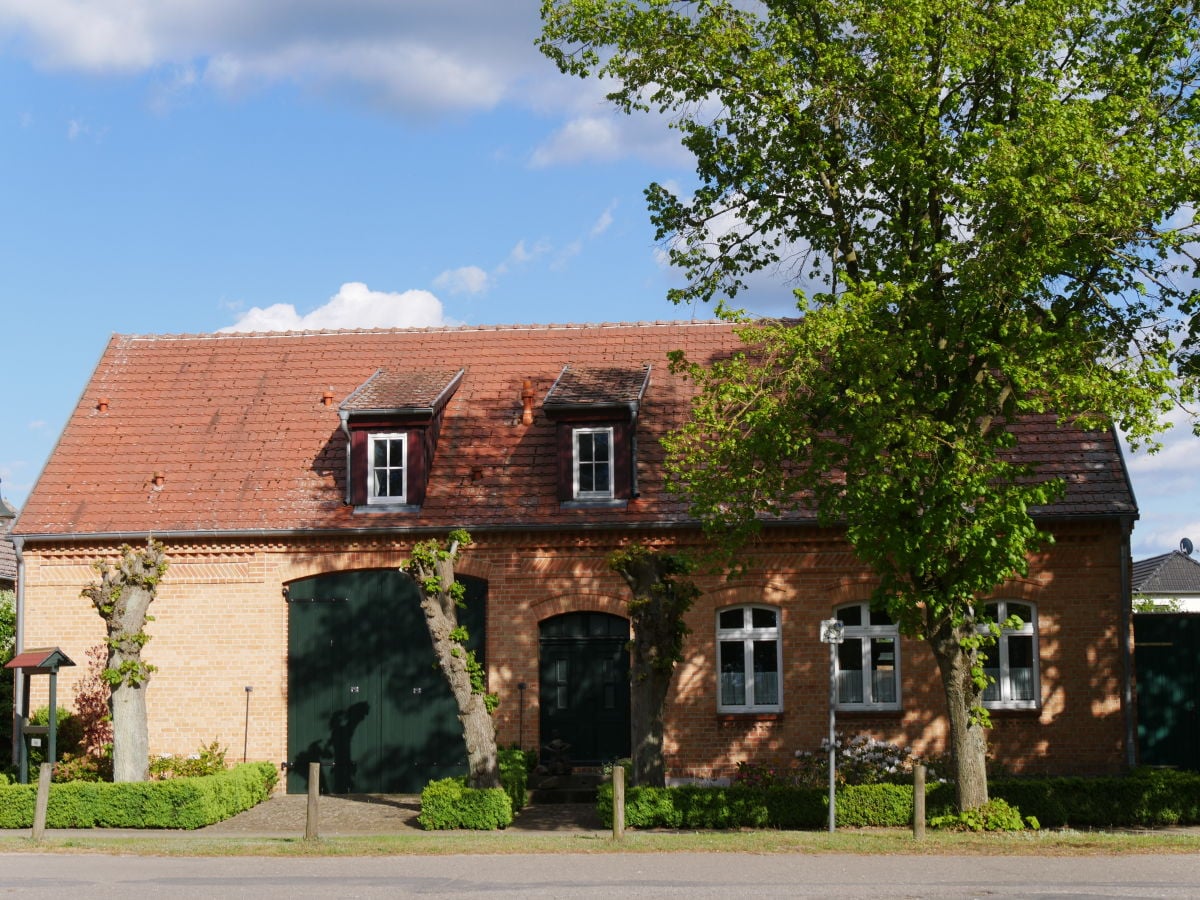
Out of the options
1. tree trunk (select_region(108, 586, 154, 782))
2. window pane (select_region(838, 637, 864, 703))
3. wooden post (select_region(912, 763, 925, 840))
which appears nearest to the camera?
wooden post (select_region(912, 763, 925, 840))

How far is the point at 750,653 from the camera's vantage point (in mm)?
22172

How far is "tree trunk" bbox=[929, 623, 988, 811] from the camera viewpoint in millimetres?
17781

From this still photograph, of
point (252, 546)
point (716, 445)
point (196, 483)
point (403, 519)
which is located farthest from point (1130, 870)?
point (196, 483)

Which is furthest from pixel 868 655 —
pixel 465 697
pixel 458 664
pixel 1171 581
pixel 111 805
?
pixel 1171 581

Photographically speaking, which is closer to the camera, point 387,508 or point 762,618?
point 762,618

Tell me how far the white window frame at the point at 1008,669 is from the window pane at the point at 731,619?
3784 mm

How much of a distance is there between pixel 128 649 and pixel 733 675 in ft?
30.5

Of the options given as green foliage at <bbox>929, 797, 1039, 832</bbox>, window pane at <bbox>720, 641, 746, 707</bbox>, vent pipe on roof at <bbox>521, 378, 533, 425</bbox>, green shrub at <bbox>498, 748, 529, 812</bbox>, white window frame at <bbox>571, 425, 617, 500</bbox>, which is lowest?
green foliage at <bbox>929, 797, 1039, 832</bbox>

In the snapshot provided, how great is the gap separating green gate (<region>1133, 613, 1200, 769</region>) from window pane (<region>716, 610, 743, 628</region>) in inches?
255

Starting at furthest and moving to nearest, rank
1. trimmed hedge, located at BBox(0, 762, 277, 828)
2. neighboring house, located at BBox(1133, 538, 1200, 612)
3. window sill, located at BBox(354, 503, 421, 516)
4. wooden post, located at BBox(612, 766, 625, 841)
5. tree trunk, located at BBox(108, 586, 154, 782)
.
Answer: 1. neighboring house, located at BBox(1133, 538, 1200, 612)
2. window sill, located at BBox(354, 503, 421, 516)
3. tree trunk, located at BBox(108, 586, 154, 782)
4. trimmed hedge, located at BBox(0, 762, 277, 828)
5. wooden post, located at BBox(612, 766, 625, 841)

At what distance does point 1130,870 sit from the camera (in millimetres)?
14438

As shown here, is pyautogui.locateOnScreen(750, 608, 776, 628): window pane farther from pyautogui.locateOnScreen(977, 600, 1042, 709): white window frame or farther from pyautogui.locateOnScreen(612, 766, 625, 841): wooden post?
pyautogui.locateOnScreen(612, 766, 625, 841): wooden post

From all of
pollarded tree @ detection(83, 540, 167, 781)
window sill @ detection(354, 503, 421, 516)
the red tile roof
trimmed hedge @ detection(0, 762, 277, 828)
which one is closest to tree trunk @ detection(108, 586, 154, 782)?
pollarded tree @ detection(83, 540, 167, 781)

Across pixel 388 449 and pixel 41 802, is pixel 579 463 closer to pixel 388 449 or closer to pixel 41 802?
pixel 388 449
